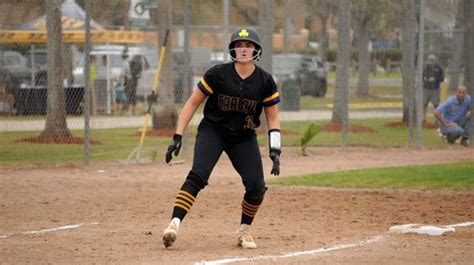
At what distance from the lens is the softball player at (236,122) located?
29.2ft

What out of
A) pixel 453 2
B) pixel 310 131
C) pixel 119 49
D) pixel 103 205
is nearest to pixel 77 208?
pixel 103 205

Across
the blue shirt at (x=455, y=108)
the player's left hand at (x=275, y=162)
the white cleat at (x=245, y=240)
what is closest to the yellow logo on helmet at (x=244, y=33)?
the player's left hand at (x=275, y=162)

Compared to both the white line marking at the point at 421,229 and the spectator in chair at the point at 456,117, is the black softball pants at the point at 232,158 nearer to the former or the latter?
the white line marking at the point at 421,229

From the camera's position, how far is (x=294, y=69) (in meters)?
24.3

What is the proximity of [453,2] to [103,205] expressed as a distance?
14521 mm

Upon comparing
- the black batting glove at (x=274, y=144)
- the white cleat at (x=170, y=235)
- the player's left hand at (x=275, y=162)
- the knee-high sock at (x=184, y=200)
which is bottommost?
the white cleat at (x=170, y=235)

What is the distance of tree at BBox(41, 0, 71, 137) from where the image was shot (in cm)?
1897

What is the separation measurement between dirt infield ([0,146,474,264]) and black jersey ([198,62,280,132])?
1163 mm

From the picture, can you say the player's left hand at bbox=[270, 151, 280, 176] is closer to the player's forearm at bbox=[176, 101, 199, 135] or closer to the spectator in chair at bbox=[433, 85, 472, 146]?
the player's forearm at bbox=[176, 101, 199, 135]

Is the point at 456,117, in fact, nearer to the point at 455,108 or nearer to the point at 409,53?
the point at 455,108

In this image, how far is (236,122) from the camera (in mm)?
9031

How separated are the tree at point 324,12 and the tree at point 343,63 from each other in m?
0.51

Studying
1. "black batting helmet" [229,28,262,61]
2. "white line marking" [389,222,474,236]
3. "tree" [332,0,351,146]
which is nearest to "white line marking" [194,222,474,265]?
"white line marking" [389,222,474,236]

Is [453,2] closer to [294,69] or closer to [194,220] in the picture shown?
[294,69]
